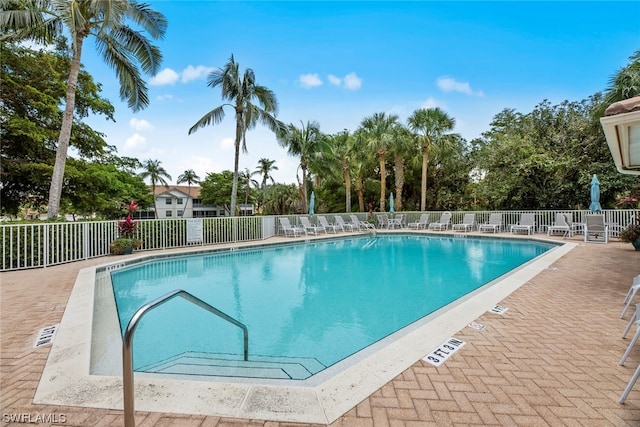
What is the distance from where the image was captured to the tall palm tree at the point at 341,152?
822 inches

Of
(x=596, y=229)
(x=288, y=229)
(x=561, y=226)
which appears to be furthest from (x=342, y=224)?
(x=596, y=229)

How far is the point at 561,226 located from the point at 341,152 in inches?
541

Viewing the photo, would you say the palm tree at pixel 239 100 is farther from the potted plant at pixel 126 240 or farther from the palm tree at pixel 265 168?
the palm tree at pixel 265 168

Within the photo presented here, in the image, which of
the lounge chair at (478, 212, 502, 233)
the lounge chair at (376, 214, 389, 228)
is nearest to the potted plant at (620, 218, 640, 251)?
the lounge chair at (478, 212, 502, 233)

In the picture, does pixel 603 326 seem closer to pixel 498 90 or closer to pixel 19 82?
pixel 498 90

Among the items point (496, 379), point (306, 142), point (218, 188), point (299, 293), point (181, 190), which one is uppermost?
point (306, 142)

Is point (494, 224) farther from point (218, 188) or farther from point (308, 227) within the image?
point (218, 188)

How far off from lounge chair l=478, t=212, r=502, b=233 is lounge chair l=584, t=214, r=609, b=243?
13.5 ft

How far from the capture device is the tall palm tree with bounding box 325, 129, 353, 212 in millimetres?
20891

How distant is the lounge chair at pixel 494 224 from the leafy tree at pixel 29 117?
21040 mm

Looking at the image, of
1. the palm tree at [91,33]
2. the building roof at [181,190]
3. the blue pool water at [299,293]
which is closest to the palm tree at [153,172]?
the building roof at [181,190]

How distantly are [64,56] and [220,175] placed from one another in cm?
3144

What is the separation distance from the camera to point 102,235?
9133 millimetres

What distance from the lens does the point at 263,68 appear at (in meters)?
15.5
